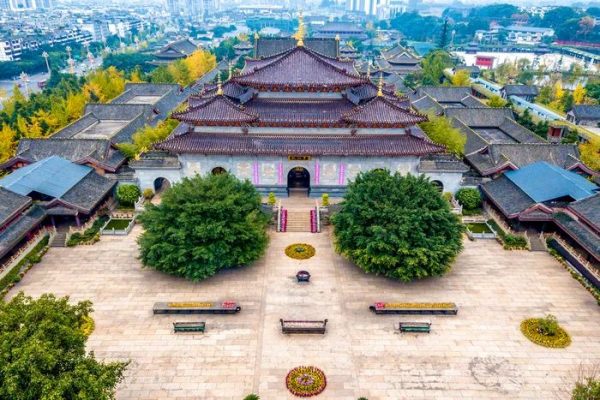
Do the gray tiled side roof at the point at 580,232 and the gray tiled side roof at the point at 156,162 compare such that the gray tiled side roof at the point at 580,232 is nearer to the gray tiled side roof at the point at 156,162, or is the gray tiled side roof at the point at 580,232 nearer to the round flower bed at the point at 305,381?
the round flower bed at the point at 305,381

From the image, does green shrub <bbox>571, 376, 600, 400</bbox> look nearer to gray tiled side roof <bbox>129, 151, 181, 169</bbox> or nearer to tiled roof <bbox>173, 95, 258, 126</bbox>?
tiled roof <bbox>173, 95, 258, 126</bbox>

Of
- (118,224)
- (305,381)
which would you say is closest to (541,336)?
(305,381)

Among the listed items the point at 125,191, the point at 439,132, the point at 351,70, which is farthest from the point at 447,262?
the point at 125,191

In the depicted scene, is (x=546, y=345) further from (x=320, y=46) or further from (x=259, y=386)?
(x=320, y=46)

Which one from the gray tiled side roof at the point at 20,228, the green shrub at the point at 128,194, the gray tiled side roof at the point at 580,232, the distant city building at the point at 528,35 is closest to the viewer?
the gray tiled side roof at the point at 20,228

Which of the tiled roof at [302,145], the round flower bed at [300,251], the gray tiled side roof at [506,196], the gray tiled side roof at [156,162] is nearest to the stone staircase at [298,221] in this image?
the round flower bed at [300,251]

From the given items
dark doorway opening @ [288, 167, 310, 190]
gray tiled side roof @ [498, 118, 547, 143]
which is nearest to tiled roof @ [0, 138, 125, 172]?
dark doorway opening @ [288, 167, 310, 190]
